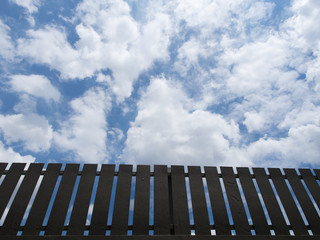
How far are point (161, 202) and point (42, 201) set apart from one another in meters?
2.17

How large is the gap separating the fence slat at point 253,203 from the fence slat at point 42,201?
3776 millimetres

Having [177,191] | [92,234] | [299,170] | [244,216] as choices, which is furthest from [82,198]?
[299,170]

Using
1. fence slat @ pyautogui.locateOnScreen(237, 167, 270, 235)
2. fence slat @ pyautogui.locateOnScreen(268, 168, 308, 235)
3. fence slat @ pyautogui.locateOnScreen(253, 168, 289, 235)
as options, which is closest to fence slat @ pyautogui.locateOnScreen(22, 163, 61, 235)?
fence slat @ pyautogui.locateOnScreen(237, 167, 270, 235)

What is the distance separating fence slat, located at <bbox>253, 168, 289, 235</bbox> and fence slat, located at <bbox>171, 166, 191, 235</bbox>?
162cm

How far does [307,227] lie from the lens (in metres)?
3.95

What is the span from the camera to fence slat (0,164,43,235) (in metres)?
3.49

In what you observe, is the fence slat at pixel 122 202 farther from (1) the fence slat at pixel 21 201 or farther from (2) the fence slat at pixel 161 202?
(1) the fence slat at pixel 21 201

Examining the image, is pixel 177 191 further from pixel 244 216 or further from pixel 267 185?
pixel 267 185

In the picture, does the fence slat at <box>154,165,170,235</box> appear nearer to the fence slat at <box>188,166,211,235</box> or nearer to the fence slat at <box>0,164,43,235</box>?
the fence slat at <box>188,166,211,235</box>

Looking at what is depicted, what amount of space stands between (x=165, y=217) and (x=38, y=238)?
2.09 meters

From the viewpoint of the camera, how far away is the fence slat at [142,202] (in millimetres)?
3594

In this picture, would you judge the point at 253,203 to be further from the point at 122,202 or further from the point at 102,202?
the point at 102,202

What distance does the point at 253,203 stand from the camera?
4094mm

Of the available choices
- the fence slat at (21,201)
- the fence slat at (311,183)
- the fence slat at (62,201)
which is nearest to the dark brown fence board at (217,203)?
the fence slat at (311,183)
